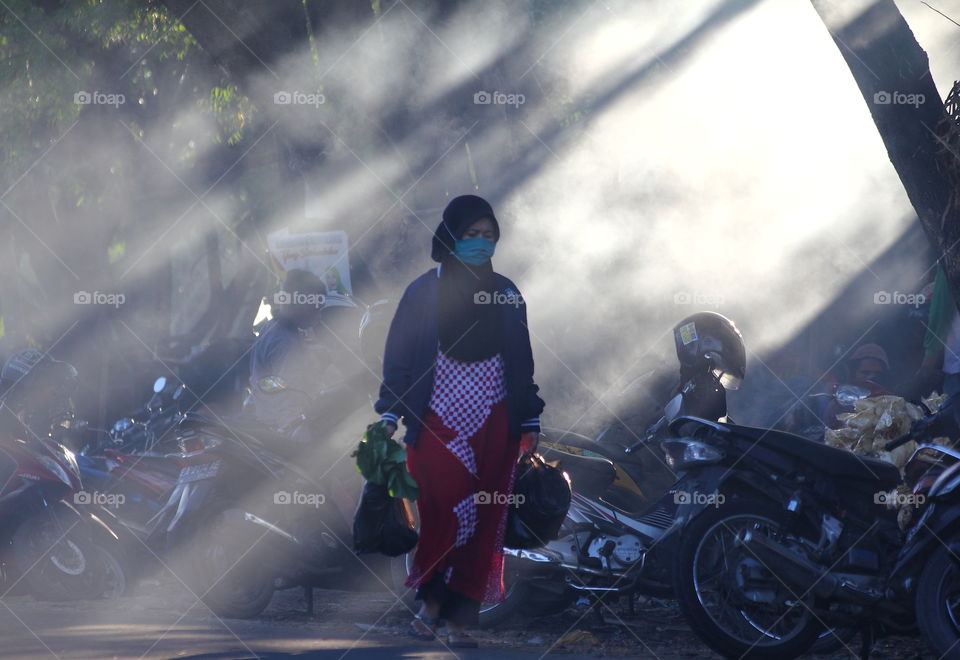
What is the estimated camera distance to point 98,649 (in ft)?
19.5

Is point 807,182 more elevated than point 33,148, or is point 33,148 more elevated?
point 33,148

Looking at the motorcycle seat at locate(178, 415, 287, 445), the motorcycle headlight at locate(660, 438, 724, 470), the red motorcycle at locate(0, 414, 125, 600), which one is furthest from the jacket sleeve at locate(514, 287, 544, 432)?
the red motorcycle at locate(0, 414, 125, 600)

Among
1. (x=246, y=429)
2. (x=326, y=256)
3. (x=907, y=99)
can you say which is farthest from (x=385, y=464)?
(x=326, y=256)

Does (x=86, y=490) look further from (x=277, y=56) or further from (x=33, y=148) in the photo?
(x=33, y=148)

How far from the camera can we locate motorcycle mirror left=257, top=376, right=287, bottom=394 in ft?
25.8

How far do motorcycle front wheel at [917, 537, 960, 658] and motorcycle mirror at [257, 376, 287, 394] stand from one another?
4302 millimetres

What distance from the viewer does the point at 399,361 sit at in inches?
211

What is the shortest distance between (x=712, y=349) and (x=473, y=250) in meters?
2.11

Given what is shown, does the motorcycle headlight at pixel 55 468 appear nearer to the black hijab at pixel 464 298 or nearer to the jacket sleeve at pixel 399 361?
the jacket sleeve at pixel 399 361

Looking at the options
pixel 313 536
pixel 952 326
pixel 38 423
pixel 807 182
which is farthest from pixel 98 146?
pixel 952 326

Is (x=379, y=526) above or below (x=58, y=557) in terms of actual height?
above

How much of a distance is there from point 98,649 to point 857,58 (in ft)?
16.2

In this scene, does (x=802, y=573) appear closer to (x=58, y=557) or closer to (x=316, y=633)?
(x=316, y=633)

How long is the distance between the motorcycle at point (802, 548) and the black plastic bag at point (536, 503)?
1.90 ft
